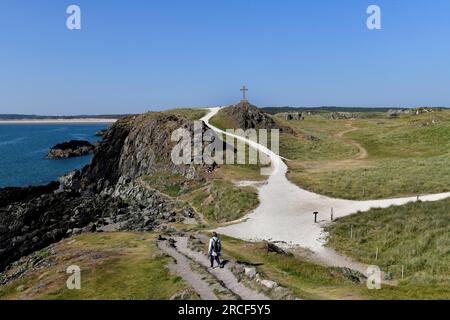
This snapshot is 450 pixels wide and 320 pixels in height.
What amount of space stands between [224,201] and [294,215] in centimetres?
1195

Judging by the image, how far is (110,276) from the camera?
2911 centimetres

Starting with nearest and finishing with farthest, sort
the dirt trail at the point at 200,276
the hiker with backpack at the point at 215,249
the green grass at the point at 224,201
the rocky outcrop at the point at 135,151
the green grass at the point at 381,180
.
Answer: the dirt trail at the point at 200,276 → the hiker with backpack at the point at 215,249 → the green grass at the point at 224,201 → the green grass at the point at 381,180 → the rocky outcrop at the point at 135,151

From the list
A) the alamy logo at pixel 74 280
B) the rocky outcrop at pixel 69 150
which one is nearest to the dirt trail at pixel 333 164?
the alamy logo at pixel 74 280

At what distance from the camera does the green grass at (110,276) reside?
25938mm

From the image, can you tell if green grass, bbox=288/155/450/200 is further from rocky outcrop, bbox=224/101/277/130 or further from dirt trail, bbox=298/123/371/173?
rocky outcrop, bbox=224/101/277/130

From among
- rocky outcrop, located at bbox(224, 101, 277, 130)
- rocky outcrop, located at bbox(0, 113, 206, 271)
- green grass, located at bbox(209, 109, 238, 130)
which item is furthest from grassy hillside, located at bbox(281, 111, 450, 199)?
rocky outcrop, located at bbox(0, 113, 206, 271)

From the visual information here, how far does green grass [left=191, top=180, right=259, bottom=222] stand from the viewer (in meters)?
52.2

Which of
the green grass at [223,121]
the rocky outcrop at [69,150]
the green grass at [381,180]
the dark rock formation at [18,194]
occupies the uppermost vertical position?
the green grass at [223,121]

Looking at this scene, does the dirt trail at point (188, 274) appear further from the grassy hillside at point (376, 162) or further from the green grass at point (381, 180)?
the grassy hillside at point (376, 162)

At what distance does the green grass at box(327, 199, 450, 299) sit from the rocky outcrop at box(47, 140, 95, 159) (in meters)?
133

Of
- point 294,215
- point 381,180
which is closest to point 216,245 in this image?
point 294,215

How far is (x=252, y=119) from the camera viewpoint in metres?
109

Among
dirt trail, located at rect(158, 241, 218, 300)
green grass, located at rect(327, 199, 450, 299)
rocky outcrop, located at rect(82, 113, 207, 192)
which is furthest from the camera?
rocky outcrop, located at rect(82, 113, 207, 192)

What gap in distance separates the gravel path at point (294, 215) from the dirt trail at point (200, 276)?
389 inches
